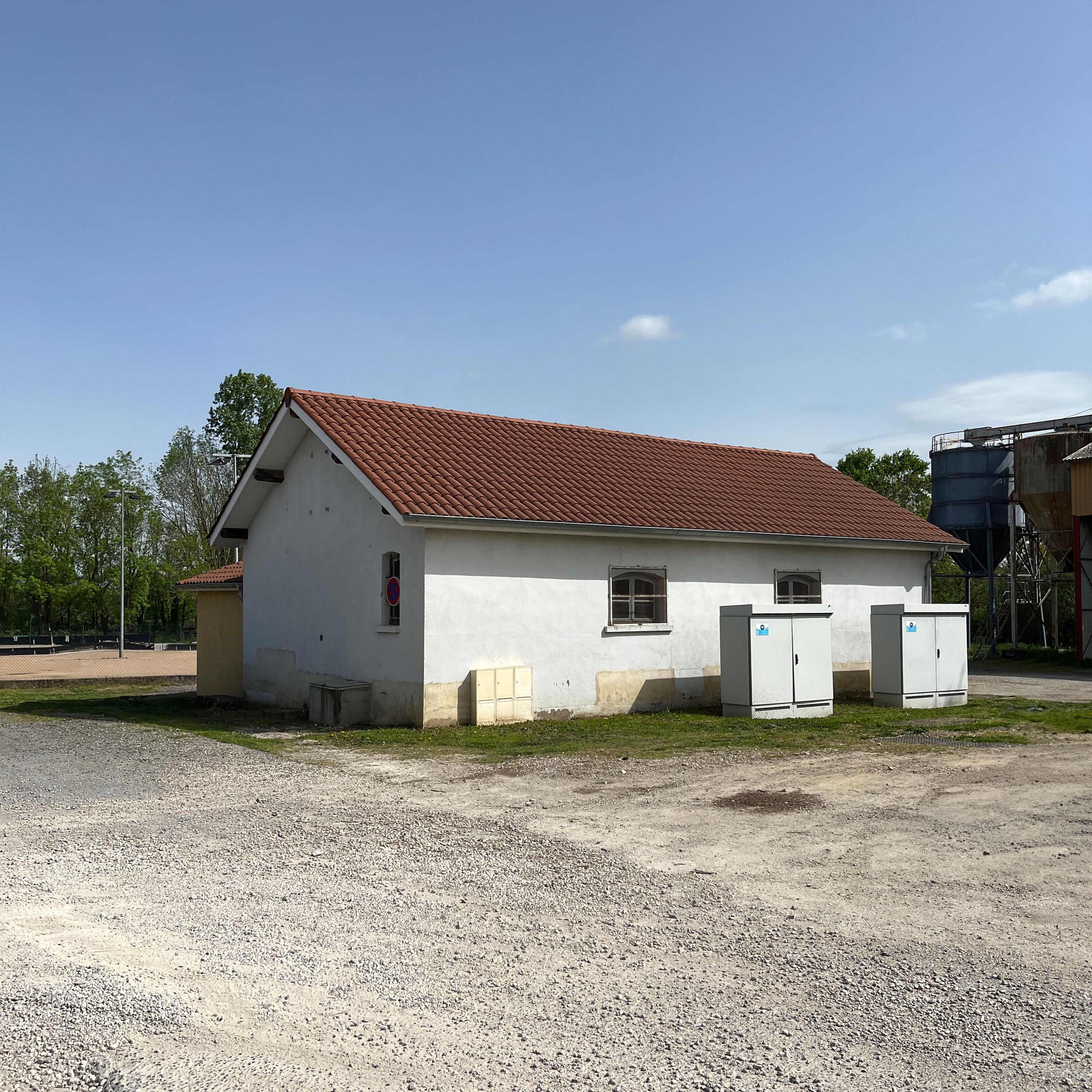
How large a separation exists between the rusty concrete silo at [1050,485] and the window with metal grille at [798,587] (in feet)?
56.1

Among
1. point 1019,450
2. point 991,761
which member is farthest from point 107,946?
point 1019,450

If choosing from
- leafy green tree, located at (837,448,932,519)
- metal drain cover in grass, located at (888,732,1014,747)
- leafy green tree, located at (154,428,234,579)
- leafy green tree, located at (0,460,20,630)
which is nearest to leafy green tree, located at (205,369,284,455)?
leafy green tree, located at (154,428,234,579)

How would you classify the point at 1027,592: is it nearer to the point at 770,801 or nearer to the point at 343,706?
the point at 343,706

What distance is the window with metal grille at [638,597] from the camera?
57.7 ft

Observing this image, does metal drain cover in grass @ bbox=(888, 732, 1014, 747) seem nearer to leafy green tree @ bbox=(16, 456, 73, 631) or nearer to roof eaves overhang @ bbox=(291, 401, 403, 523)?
roof eaves overhang @ bbox=(291, 401, 403, 523)

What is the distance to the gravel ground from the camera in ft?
13.3

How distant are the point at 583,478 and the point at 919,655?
7.05m

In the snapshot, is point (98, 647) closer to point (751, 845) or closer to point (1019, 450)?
point (1019, 450)

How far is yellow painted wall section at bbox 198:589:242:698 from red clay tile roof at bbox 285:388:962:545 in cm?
630

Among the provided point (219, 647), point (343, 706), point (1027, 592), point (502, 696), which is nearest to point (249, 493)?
point (219, 647)

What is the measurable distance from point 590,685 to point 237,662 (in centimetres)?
892

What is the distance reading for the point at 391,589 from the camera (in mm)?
16406

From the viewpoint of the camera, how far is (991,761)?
38.9 ft

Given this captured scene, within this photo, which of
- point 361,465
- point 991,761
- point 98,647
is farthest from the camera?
point 98,647
